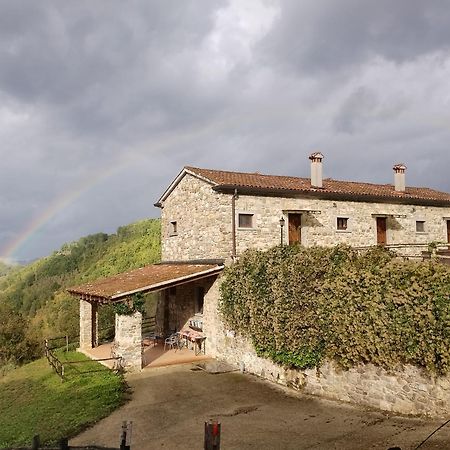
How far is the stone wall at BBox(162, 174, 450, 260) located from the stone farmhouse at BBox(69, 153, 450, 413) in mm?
42

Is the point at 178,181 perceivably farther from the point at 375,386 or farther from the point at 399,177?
the point at 375,386

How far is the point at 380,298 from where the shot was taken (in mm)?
10438

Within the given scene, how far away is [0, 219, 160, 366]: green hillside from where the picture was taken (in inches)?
957

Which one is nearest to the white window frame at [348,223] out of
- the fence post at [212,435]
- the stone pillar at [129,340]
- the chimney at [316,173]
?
the chimney at [316,173]

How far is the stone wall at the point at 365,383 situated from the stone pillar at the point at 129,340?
337cm

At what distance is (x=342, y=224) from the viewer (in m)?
20.3

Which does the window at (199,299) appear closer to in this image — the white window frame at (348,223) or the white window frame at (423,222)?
the white window frame at (348,223)

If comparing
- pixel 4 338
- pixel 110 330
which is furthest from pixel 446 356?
pixel 4 338

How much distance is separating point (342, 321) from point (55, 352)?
1412 centimetres

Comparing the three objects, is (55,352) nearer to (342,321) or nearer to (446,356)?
(342,321)

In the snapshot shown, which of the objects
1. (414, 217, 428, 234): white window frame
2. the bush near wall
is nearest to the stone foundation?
the bush near wall

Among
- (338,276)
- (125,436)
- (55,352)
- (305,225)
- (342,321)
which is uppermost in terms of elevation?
(305,225)

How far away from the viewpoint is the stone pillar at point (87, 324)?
19553 millimetres

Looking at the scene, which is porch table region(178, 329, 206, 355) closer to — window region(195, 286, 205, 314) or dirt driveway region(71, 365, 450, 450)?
window region(195, 286, 205, 314)
